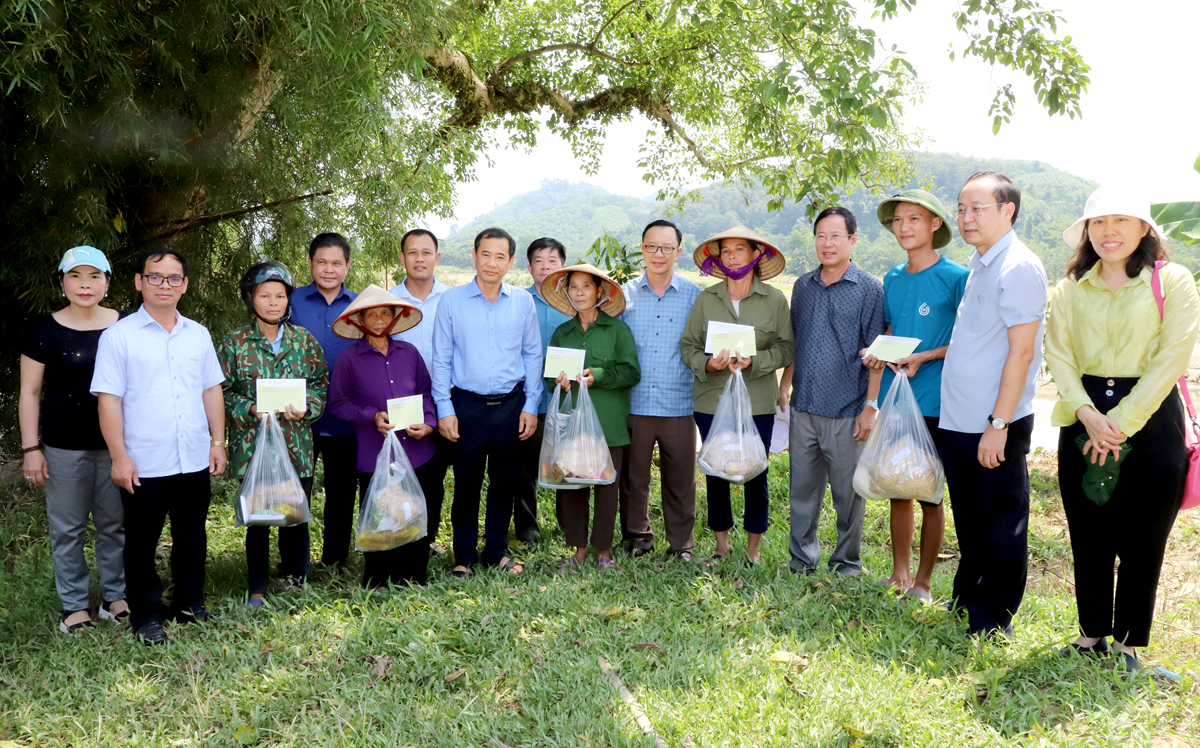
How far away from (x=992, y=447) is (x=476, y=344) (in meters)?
2.41

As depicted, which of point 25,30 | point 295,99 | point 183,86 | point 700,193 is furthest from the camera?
point 700,193

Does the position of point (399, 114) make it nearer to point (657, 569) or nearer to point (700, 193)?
point (657, 569)

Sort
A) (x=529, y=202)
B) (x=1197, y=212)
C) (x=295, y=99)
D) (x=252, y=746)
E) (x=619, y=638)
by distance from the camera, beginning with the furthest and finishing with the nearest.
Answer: (x=529, y=202)
(x=1197, y=212)
(x=295, y=99)
(x=619, y=638)
(x=252, y=746)

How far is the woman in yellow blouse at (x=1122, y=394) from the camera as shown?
2.75 metres

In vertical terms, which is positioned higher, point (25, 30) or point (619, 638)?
point (25, 30)

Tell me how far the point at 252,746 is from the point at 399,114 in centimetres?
353

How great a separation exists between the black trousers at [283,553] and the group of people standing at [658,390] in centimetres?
1

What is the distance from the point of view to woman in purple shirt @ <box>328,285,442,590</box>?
3.76m

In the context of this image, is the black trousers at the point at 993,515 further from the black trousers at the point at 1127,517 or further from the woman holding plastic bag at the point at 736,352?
the woman holding plastic bag at the point at 736,352

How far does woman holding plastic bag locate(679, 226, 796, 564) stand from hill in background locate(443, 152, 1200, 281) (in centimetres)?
251

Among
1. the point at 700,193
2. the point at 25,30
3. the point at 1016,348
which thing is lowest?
the point at 1016,348

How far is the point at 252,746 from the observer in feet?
8.73

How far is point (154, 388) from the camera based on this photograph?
3.35 metres

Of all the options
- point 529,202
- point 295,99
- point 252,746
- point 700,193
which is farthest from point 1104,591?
point 529,202
